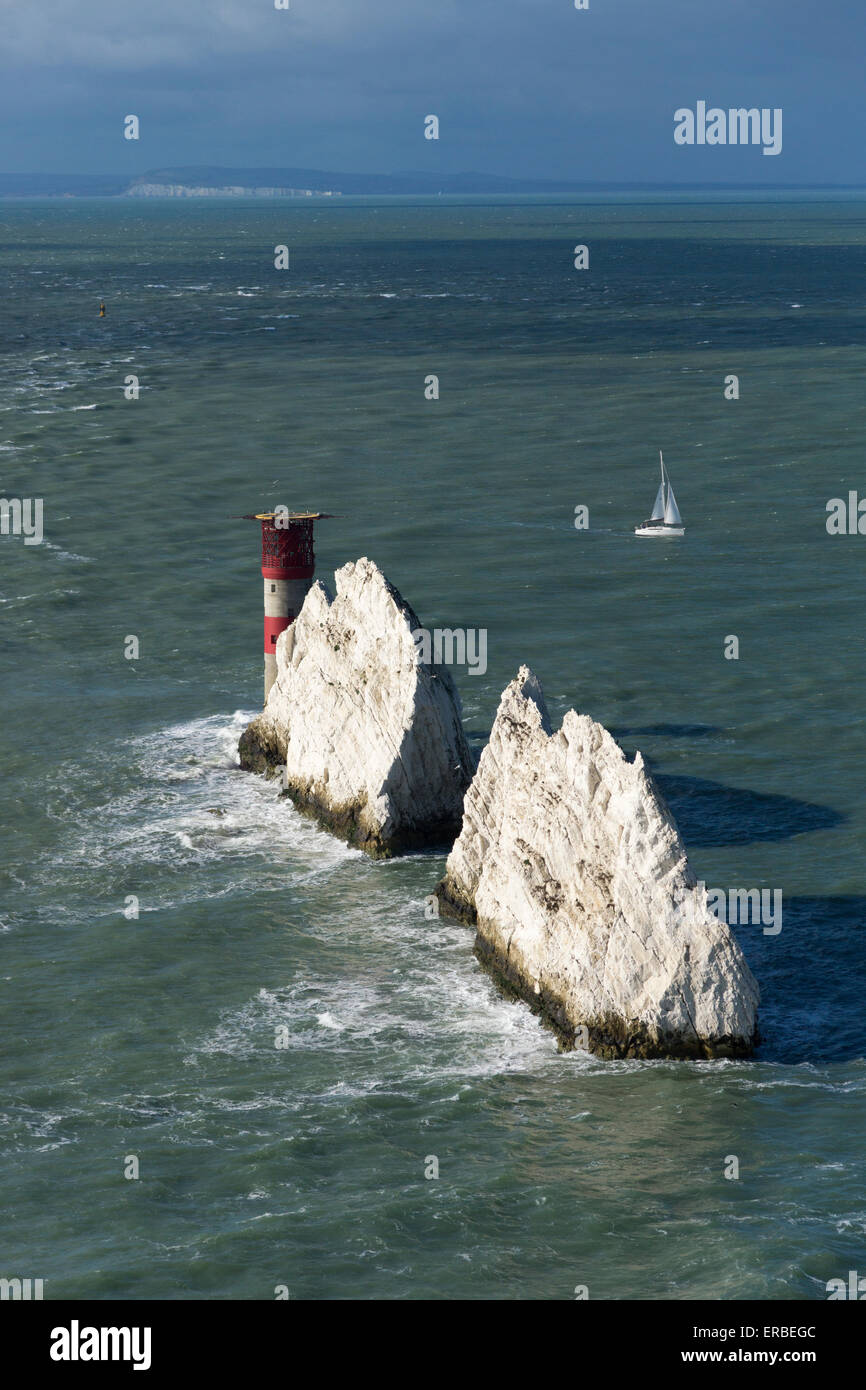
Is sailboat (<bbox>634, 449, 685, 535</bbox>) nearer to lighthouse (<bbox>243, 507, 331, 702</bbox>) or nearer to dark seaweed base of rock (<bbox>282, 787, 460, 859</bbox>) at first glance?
lighthouse (<bbox>243, 507, 331, 702</bbox>)

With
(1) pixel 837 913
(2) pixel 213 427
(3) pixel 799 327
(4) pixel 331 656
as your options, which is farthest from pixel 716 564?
(3) pixel 799 327

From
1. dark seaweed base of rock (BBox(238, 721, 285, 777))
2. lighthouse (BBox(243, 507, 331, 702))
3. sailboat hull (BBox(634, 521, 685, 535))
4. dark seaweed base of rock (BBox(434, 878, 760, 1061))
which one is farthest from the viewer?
sailboat hull (BBox(634, 521, 685, 535))

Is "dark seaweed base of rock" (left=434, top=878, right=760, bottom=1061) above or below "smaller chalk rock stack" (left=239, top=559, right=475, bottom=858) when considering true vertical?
below

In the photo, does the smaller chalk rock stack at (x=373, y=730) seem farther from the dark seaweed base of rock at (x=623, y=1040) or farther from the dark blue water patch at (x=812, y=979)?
the dark seaweed base of rock at (x=623, y=1040)

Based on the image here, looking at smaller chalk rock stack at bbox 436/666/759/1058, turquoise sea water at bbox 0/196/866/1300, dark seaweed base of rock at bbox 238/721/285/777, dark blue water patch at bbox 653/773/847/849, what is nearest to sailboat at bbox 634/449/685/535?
turquoise sea water at bbox 0/196/866/1300

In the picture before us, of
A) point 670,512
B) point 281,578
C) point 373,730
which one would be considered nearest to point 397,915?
point 373,730
